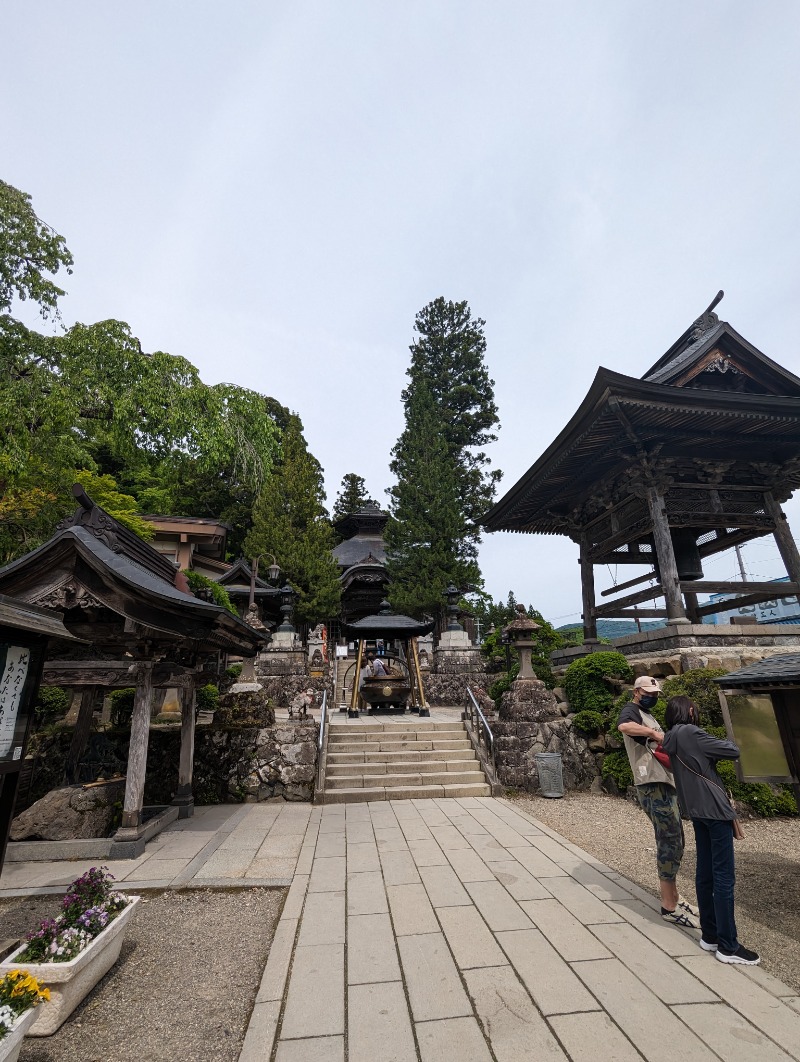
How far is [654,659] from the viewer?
9141 millimetres

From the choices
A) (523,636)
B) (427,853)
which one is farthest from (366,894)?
(523,636)

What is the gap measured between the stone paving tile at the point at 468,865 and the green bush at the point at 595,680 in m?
4.74

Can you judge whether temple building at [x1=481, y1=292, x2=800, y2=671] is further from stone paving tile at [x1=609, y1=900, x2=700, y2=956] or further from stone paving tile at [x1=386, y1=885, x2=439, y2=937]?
stone paving tile at [x1=386, y1=885, x2=439, y2=937]

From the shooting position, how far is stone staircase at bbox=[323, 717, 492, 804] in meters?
8.36

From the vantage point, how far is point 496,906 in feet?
13.5

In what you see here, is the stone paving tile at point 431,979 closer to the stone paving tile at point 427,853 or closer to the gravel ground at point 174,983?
the gravel ground at point 174,983

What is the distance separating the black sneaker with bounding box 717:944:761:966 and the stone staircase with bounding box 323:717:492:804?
560cm

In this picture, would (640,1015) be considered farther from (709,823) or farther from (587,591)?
(587,591)

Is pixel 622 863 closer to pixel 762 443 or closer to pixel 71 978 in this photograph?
pixel 71 978

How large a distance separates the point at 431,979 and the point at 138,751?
4.67 m

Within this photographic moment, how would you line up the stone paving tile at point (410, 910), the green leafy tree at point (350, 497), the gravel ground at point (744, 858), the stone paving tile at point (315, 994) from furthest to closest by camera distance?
the green leafy tree at point (350, 497), the stone paving tile at point (410, 910), the gravel ground at point (744, 858), the stone paving tile at point (315, 994)

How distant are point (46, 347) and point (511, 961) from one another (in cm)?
1531

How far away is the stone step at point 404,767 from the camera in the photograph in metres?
8.89

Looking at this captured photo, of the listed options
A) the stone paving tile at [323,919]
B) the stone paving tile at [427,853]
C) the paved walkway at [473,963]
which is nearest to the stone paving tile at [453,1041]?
the paved walkway at [473,963]
